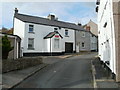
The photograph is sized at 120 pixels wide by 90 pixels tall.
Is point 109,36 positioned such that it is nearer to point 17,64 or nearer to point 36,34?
point 17,64

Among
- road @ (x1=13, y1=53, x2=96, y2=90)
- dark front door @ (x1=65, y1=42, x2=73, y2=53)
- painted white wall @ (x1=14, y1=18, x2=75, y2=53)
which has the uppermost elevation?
→ painted white wall @ (x1=14, y1=18, x2=75, y2=53)

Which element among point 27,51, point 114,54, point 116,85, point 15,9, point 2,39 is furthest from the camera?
point 15,9

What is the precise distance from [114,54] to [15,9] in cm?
2814

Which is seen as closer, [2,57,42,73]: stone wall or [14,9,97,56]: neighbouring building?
[2,57,42,73]: stone wall

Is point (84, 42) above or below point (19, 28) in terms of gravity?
below

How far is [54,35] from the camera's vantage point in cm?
3341

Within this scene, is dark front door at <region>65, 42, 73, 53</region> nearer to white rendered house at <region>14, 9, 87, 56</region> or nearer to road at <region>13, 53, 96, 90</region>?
white rendered house at <region>14, 9, 87, 56</region>

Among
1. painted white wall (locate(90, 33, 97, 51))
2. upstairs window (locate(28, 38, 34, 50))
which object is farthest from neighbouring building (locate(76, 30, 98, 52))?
upstairs window (locate(28, 38, 34, 50))

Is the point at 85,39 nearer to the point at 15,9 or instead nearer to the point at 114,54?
the point at 15,9

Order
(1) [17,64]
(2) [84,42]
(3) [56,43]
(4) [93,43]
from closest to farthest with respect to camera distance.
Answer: (1) [17,64]
(3) [56,43]
(2) [84,42]
(4) [93,43]

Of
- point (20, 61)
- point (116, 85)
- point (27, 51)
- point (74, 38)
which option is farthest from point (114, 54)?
point (74, 38)

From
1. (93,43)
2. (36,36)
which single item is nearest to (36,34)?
(36,36)

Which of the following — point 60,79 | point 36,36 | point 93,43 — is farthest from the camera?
point 93,43

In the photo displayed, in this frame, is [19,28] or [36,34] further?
[36,34]
